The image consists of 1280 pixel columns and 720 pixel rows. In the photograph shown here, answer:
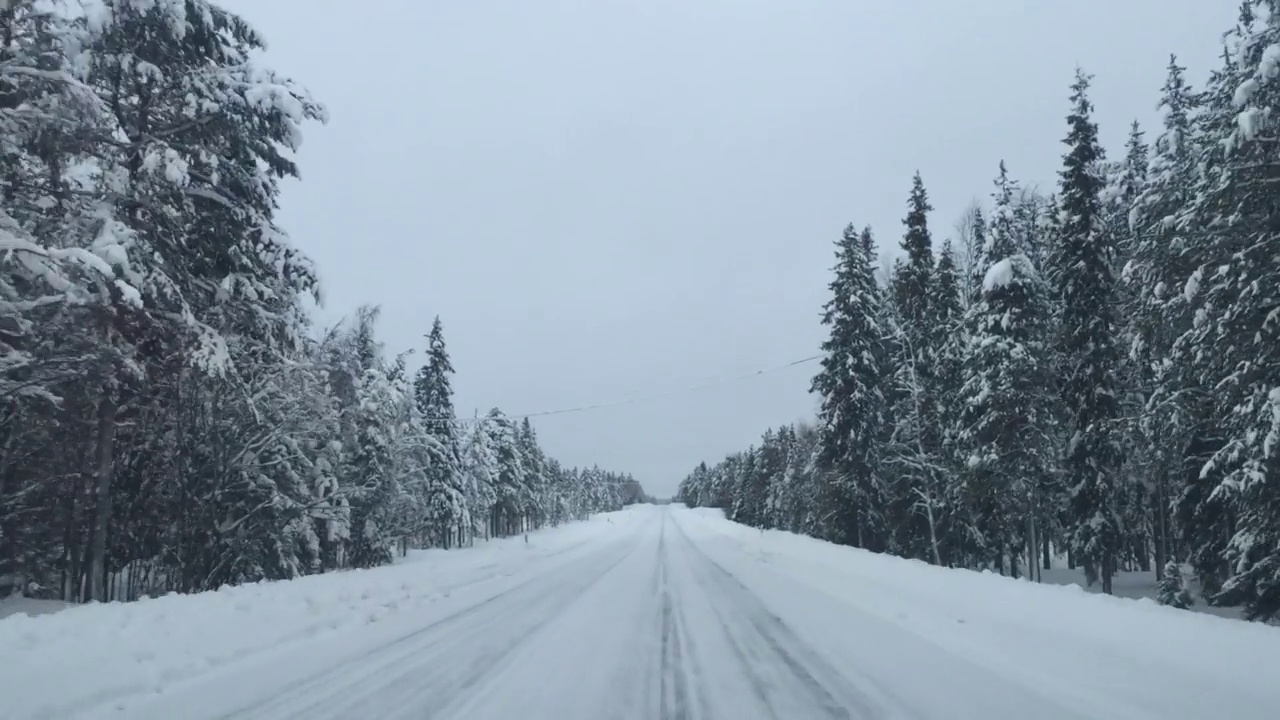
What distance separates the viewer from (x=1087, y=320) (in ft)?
81.5

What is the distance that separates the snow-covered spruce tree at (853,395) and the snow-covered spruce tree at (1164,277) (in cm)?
1327

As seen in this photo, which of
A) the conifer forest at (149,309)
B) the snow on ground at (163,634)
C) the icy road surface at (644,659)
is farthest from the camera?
the conifer forest at (149,309)

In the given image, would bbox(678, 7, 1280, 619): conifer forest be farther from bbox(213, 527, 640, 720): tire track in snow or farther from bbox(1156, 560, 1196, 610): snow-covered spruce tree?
bbox(213, 527, 640, 720): tire track in snow

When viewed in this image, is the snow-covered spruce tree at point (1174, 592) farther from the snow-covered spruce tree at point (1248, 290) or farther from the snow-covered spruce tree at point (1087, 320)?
the snow-covered spruce tree at point (1248, 290)

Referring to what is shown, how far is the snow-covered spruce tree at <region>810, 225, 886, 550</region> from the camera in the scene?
34625mm

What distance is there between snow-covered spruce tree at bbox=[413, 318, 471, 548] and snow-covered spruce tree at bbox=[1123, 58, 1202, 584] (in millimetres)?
33837

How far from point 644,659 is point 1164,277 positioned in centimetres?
1325

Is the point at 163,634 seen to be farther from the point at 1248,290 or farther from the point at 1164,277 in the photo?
the point at 1164,277

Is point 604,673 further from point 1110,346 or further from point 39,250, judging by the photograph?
point 1110,346

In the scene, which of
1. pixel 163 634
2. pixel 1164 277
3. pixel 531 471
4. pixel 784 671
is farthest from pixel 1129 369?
pixel 531 471

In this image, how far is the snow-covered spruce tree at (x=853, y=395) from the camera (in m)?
34.6

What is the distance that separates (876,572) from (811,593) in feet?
9.18

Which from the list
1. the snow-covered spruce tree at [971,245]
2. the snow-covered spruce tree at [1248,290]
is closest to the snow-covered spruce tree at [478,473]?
the snow-covered spruce tree at [971,245]

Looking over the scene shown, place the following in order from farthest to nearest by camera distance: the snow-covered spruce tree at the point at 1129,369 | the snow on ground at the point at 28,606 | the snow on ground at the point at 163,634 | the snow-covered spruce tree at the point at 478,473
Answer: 1. the snow-covered spruce tree at the point at 478,473
2. the snow-covered spruce tree at the point at 1129,369
3. the snow on ground at the point at 28,606
4. the snow on ground at the point at 163,634
